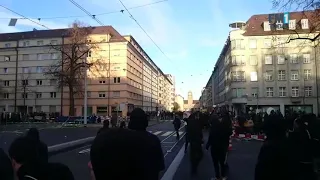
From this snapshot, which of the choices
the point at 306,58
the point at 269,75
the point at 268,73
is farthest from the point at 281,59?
the point at 306,58

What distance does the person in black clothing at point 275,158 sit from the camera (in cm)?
383

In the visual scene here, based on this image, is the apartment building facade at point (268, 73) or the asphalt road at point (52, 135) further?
the apartment building facade at point (268, 73)

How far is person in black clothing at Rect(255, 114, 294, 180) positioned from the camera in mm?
3832

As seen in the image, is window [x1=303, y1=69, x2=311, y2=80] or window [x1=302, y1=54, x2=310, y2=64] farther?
window [x1=302, y1=54, x2=310, y2=64]

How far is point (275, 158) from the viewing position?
386 centimetres

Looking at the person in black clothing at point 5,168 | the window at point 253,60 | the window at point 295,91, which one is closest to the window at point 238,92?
the window at point 253,60

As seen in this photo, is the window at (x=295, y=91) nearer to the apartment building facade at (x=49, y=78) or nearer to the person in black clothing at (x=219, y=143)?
the apartment building facade at (x=49, y=78)

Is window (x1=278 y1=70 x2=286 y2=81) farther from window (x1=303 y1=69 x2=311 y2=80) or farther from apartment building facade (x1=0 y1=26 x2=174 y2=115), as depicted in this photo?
apartment building facade (x1=0 y1=26 x2=174 y2=115)

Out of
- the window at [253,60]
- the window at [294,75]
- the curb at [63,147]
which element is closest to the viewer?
the curb at [63,147]

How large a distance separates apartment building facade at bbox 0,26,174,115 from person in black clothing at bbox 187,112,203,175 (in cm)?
6835

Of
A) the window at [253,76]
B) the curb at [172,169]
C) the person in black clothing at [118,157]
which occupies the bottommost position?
the curb at [172,169]

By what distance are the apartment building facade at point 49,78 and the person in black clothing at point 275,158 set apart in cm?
7718

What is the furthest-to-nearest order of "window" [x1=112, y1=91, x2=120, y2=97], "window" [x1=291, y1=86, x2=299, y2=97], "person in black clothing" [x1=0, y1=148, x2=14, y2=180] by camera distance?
"window" [x1=112, y1=91, x2=120, y2=97] → "window" [x1=291, y1=86, x2=299, y2=97] → "person in black clothing" [x1=0, y1=148, x2=14, y2=180]

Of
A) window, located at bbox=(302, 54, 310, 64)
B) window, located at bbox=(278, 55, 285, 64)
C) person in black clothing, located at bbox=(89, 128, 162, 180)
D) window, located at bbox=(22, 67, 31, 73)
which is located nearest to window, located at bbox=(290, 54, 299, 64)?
window, located at bbox=(302, 54, 310, 64)
